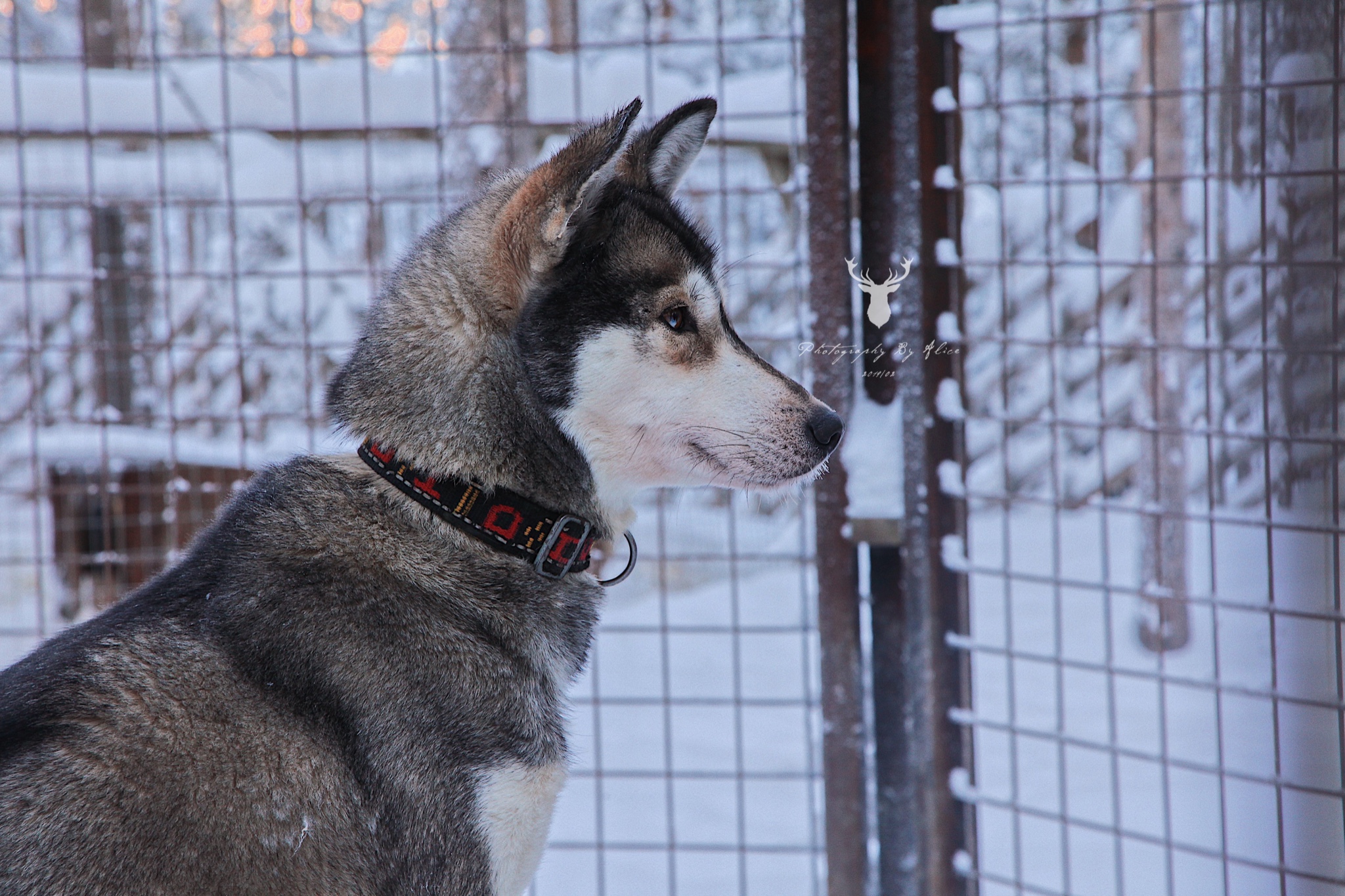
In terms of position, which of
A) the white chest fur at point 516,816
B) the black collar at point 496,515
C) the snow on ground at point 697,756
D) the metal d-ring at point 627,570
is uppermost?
the black collar at point 496,515

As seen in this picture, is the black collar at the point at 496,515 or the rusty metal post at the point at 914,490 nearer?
the black collar at the point at 496,515

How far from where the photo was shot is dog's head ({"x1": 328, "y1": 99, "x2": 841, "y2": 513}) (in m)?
1.80

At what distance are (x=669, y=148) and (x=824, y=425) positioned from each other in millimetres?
688

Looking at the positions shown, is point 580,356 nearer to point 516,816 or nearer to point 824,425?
point 824,425

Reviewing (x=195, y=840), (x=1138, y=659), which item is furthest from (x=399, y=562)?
(x=1138, y=659)

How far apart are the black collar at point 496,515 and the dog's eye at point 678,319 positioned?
41 cm

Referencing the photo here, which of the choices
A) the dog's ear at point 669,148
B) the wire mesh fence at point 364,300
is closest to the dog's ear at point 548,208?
the dog's ear at point 669,148

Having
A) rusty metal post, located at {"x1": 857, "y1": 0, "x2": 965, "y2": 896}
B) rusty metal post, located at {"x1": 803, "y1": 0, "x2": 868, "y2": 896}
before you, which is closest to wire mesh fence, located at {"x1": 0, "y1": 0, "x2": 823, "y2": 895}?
rusty metal post, located at {"x1": 803, "y1": 0, "x2": 868, "y2": 896}

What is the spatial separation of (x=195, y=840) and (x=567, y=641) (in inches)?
27.7

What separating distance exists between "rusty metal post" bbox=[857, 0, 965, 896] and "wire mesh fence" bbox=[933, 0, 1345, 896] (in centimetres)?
7

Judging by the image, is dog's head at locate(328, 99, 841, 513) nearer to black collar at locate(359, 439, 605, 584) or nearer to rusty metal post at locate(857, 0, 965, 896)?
black collar at locate(359, 439, 605, 584)

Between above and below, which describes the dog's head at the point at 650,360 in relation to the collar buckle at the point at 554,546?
above

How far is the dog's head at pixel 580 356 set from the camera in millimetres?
1805

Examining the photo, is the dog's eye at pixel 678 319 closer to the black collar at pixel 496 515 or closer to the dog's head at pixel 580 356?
the dog's head at pixel 580 356
